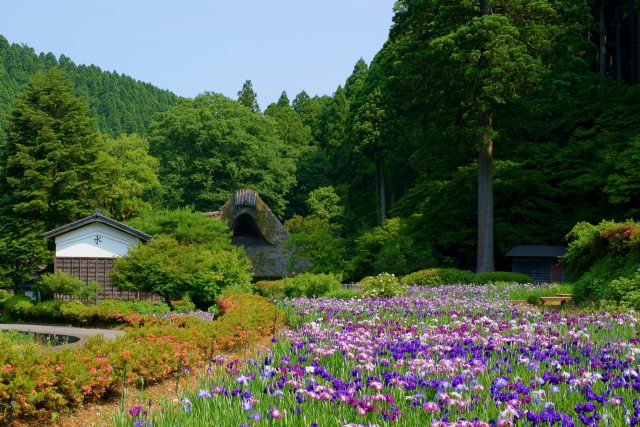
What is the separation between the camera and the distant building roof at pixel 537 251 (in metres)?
29.6

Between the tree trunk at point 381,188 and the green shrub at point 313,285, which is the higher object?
the tree trunk at point 381,188

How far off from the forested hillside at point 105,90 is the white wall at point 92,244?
7779cm

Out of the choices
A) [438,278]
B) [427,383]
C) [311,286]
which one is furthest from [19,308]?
[427,383]

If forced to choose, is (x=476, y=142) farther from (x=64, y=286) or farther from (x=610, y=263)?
(x=64, y=286)

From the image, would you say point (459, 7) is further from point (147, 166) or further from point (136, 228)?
point (147, 166)

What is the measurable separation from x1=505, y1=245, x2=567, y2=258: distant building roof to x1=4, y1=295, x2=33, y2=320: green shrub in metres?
21.3

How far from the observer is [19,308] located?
27375mm

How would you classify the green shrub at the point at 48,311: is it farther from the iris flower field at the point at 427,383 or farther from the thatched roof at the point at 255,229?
the iris flower field at the point at 427,383

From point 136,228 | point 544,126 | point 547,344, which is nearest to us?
point 547,344

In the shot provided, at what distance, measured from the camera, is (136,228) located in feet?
102

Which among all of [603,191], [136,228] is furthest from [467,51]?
[136,228]

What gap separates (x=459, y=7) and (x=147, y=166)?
3024cm

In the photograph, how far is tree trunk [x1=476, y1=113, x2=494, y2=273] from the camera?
29.9 meters

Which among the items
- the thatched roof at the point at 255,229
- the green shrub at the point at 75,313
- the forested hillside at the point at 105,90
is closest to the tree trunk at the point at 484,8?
the thatched roof at the point at 255,229
